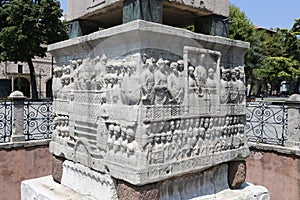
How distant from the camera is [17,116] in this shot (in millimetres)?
6781

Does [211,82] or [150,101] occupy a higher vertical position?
[211,82]

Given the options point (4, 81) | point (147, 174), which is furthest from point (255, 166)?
point (4, 81)

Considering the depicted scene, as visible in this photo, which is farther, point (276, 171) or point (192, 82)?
point (276, 171)

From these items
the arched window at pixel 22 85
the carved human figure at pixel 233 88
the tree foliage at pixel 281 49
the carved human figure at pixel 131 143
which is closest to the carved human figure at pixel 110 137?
the carved human figure at pixel 131 143

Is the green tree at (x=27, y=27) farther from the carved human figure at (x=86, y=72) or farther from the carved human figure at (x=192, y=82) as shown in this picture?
the carved human figure at (x=192, y=82)

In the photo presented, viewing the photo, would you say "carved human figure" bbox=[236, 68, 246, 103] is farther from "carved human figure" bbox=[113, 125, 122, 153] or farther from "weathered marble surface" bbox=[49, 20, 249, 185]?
"carved human figure" bbox=[113, 125, 122, 153]

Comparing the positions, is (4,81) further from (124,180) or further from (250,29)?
(124,180)

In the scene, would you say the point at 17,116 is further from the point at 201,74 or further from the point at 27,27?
the point at 27,27

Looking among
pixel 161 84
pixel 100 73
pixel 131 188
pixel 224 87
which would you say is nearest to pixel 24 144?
pixel 100 73

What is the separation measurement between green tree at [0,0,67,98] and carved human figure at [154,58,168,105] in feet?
77.3

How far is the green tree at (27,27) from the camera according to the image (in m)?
24.0

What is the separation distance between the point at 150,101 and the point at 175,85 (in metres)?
0.37

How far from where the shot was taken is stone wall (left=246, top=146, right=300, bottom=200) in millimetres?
6020

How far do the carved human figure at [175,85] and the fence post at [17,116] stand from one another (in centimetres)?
481
